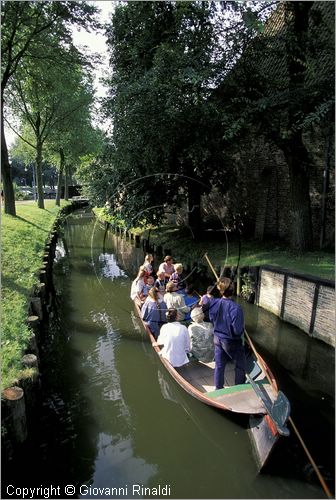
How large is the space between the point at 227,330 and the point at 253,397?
1214 mm

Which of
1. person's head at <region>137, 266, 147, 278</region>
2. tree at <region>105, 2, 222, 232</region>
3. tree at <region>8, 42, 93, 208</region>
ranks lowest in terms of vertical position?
person's head at <region>137, 266, 147, 278</region>

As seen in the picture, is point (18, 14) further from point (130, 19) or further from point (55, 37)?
point (130, 19)

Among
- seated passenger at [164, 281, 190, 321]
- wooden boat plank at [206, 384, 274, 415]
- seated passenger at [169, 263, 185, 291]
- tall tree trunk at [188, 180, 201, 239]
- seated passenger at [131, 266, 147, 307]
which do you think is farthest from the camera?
tall tree trunk at [188, 180, 201, 239]

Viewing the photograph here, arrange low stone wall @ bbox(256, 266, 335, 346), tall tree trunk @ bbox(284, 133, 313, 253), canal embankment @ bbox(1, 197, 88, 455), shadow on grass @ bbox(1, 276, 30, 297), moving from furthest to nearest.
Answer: tall tree trunk @ bbox(284, 133, 313, 253), shadow on grass @ bbox(1, 276, 30, 297), low stone wall @ bbox(256, 266, 335, 346), canal embankment @ bbox(1, 197, 88, 455)

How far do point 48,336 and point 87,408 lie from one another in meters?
3.94

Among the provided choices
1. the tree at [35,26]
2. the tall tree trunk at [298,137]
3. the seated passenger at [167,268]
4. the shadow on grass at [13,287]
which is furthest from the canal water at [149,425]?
the tree at [35,26]

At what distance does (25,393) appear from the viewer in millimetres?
6469

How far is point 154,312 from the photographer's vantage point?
9.85 metres

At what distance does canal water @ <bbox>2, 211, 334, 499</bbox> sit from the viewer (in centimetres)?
577

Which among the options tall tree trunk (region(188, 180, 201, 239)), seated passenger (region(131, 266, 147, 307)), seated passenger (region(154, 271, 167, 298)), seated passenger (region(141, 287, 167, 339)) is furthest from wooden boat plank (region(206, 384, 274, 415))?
tall tree trunk (region(188, 180, 201, 239))

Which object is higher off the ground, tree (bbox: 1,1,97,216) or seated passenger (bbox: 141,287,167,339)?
tree (bbox: 1,1,97,216)

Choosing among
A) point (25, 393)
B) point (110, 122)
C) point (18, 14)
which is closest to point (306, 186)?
point (110, 122)

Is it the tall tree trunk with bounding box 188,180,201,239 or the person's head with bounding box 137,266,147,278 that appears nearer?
the person's head with bounding box 137,266,147,278

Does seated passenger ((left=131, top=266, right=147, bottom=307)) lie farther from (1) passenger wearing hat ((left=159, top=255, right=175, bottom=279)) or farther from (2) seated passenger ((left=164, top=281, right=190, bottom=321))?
(2) seated passenger ((left=164, top=281, right=190, bottom=321))
